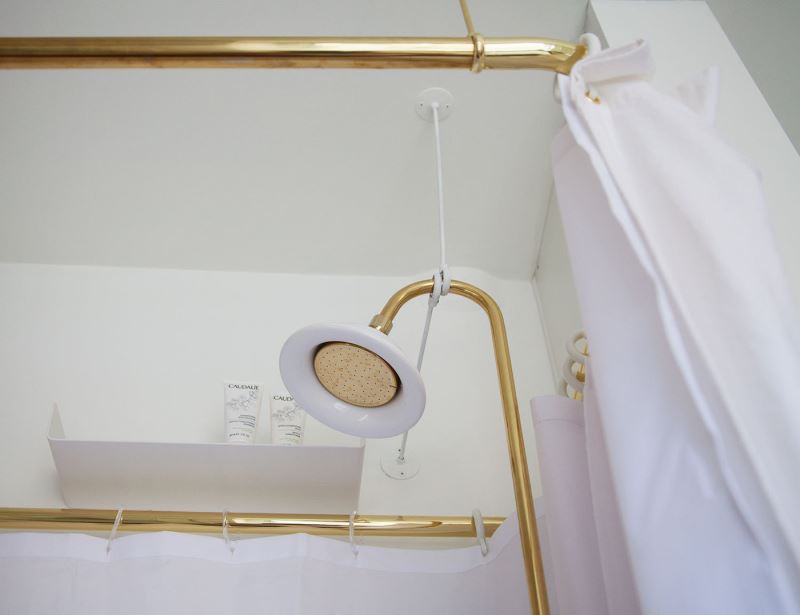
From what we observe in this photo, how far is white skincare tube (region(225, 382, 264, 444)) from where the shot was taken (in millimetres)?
1006

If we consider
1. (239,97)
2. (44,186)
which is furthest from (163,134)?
(44,186)

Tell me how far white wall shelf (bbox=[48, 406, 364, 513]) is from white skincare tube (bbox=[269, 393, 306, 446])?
0.04m

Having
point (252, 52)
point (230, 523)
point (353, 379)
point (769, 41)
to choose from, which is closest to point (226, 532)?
point (230, 523)

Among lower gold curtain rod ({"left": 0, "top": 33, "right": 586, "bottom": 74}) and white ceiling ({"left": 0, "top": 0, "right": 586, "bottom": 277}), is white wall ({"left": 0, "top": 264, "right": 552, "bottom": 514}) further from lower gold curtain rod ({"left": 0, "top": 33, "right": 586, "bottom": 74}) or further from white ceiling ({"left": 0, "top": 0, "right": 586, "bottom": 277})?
lower gold curtain rod ({"left": 0, "top": 33, "right": 586, "bottom": 74})

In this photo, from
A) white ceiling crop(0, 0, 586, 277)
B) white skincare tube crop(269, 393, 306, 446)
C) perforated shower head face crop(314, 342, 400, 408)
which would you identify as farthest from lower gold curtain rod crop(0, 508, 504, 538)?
white ceiling crop(0, 0, 586, 277)

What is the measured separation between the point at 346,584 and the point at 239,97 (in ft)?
3.14

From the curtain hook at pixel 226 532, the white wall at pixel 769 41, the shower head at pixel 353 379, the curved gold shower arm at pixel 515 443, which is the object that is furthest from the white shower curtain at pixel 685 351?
the white wall at pixel 769 41

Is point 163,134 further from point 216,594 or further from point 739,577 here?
point 739,577

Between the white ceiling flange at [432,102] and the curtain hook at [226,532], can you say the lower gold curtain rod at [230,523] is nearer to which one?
the curtain hook at [226,532]

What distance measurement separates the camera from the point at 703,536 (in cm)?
45

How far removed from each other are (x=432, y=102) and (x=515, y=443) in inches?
31.1

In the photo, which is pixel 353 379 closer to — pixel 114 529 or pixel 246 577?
pixel 246 577

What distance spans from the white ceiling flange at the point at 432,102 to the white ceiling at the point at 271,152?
Result: 15mm

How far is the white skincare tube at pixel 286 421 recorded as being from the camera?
1010 millimetres
